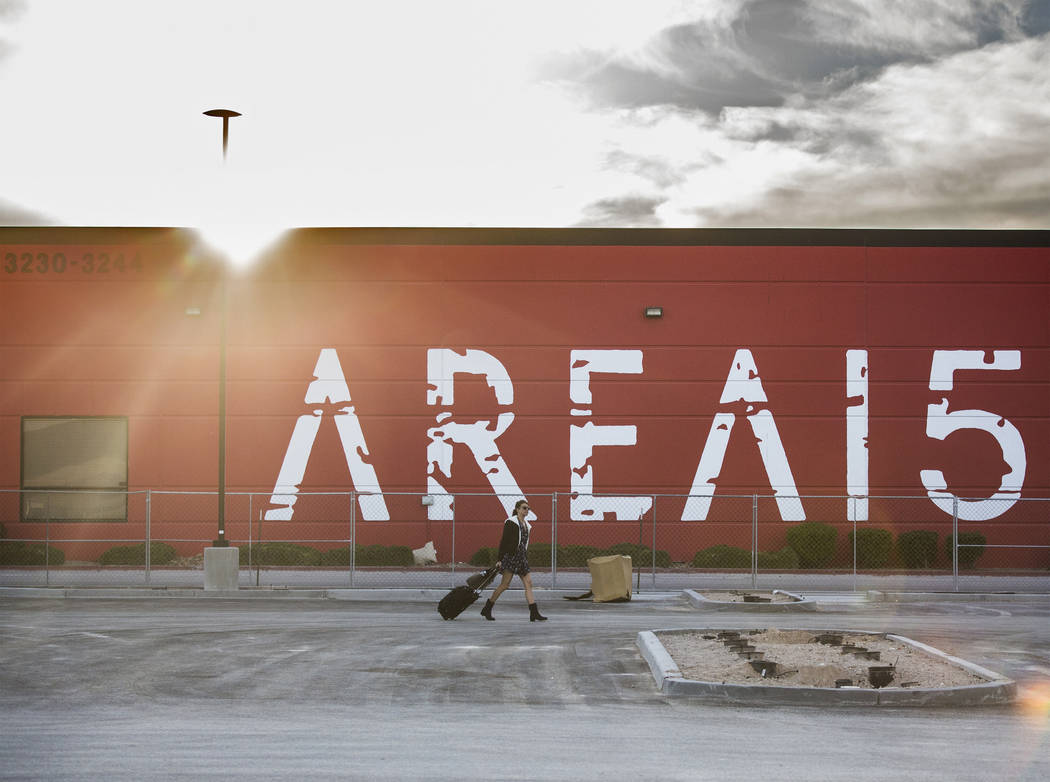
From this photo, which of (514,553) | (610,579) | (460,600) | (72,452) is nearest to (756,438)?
(610,579)

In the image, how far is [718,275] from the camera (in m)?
32.9

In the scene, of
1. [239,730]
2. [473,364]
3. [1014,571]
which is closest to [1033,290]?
[1014,571]

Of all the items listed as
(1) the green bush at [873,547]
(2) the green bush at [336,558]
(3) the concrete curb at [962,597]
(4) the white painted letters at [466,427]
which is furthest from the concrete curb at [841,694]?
(4) the white painted letters at [466,427]

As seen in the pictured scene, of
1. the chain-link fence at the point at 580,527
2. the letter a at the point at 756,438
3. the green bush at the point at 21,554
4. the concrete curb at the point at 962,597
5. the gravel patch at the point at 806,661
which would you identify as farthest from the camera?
the letter a at the point at 756,438

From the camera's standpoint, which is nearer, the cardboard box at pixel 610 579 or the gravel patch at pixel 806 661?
the gravel patch at pixel 806 661

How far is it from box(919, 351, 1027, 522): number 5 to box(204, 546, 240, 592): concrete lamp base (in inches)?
685

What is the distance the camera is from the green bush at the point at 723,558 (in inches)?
1193

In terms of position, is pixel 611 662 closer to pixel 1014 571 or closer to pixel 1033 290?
pixel 1014 571

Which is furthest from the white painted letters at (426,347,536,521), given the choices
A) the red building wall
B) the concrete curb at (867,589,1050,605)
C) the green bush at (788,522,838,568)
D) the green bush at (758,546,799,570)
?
the concrete curb at (867,589,1050,605)

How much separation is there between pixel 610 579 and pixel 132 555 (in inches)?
498

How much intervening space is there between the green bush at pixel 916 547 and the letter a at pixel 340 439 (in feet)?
40.9

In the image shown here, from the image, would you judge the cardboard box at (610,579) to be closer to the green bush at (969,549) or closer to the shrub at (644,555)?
the shrub at (644,555)

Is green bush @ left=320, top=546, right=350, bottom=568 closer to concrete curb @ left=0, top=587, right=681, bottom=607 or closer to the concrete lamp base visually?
concrete curb @ left=0, top=587, right=681, bottom=607

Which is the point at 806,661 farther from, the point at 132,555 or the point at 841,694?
the point at 132,555
